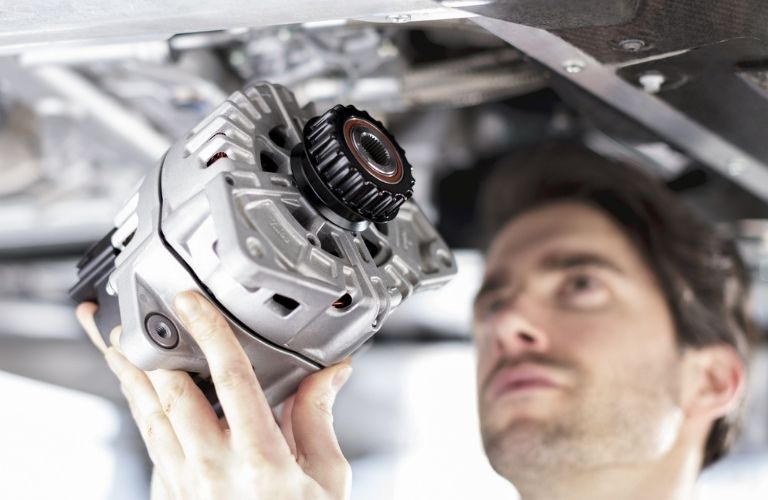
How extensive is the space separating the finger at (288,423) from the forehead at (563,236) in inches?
31.6

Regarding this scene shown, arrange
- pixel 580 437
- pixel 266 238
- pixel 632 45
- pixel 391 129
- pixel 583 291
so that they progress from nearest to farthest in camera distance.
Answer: pixel 266 238 < pixel 632 45 < pixel 580 437 < pixel 583 291 < pixel 391 129

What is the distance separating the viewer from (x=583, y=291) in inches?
62.7

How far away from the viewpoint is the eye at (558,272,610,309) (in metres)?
1.57

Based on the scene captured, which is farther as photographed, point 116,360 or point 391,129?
point 391,129

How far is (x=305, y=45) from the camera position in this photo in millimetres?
1184

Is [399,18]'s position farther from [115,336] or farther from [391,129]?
[391,129]

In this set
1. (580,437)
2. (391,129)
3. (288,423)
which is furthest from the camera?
(391,129)

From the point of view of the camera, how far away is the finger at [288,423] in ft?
3.02

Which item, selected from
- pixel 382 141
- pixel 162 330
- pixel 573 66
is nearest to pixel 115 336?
pixel 162 330

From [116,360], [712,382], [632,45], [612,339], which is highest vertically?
[632,45]

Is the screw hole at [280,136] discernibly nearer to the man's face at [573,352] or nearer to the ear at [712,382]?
the man's face at [573,352]

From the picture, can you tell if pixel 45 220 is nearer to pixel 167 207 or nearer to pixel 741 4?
pixel 167 207

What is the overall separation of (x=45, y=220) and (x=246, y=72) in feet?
2.54

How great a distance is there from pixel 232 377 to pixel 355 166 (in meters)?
0.22
